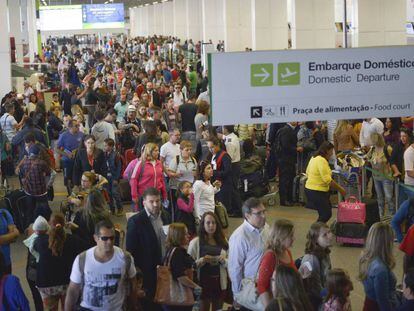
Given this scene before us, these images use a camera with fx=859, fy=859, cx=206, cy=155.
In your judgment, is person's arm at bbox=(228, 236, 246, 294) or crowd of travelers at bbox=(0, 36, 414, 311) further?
person's arm at bbox=(228, 236, 246, 294)

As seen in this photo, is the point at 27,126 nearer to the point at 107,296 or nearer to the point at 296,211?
the point at 296,211

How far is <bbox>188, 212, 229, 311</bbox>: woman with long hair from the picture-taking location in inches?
308

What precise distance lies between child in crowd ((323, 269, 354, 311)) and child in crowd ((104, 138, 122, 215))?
7076 mm

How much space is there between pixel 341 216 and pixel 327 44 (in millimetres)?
15214

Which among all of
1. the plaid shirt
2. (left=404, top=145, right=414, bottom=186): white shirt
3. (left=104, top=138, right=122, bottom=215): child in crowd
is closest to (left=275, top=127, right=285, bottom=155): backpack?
(left=104, top=138, right=122, bottom=215): child in crowd

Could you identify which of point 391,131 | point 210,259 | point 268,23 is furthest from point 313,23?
point 210,259

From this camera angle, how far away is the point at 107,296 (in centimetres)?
677

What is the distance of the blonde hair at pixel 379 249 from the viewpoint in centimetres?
718

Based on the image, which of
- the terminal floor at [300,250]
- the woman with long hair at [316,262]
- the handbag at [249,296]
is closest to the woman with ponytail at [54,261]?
the terminal floor at [300,250]

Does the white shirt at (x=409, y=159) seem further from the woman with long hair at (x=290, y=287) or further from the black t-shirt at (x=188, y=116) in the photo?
the black t-shirt at (x=188, y=116)

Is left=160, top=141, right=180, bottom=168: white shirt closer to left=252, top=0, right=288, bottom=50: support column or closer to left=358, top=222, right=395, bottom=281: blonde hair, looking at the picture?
left=358, top=222, right=395, bottom=281: blonde hair

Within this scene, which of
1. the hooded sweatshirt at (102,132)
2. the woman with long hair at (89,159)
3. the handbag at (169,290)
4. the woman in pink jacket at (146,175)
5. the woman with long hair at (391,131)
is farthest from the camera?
the woman with long hair at (391,131)

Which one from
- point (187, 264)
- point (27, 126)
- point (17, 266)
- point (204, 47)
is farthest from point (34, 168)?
point (204, 47)

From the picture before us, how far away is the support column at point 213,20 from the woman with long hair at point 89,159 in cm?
3323
